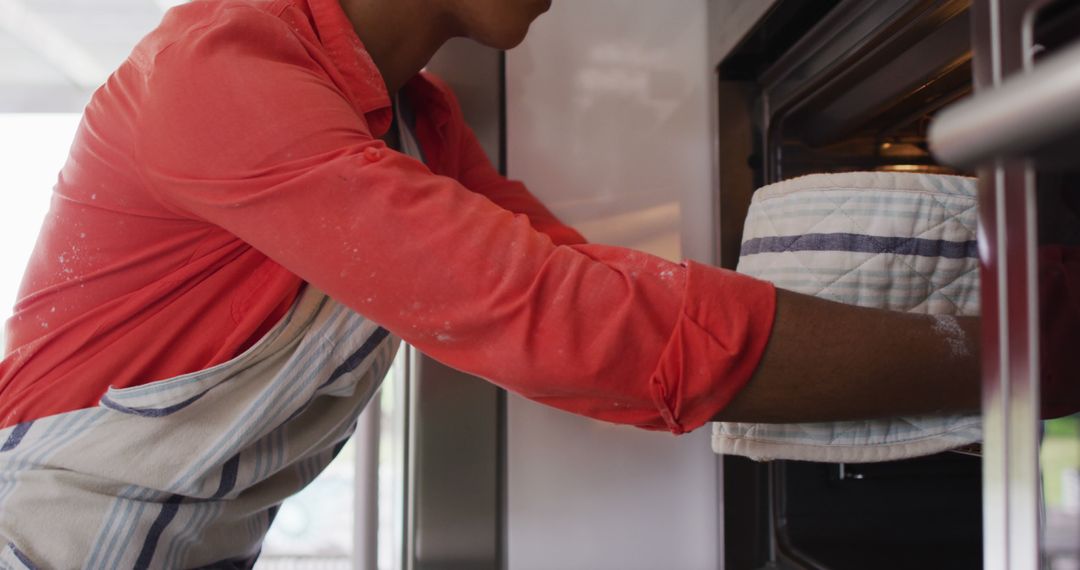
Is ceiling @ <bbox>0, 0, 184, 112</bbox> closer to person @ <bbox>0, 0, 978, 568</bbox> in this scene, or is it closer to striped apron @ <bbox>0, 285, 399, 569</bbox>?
person @ <bbox>0, 0, 978, 568</bbox>

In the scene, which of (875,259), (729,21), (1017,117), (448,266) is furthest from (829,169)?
(1017,117)

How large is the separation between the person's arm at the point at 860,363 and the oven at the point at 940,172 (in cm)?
10

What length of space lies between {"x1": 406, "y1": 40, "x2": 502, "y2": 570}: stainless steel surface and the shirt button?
54cm

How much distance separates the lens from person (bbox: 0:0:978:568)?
1.88 ft

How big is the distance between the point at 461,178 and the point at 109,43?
3.76ft

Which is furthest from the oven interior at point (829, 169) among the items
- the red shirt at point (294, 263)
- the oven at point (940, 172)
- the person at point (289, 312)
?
the red shirt at point (294, 263)

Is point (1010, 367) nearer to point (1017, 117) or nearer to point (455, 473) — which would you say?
point (1017, 117)

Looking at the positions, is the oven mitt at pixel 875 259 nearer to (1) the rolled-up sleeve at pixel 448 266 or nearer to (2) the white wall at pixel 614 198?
(1) the rolled-up sleeve at pixel 448 266

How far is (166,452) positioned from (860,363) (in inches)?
24.1

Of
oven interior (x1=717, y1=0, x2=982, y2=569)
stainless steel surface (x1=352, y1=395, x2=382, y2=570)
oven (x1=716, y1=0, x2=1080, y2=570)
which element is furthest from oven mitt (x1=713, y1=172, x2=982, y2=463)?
stainless steel surface (x1=352, y1=395, x2=382, y2=570)

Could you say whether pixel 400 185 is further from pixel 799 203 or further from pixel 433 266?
pixel 799 203

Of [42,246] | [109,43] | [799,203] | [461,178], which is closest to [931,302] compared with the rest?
[799,203]

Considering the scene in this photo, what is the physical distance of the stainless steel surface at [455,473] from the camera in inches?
44.0

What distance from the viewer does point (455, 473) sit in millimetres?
1123
